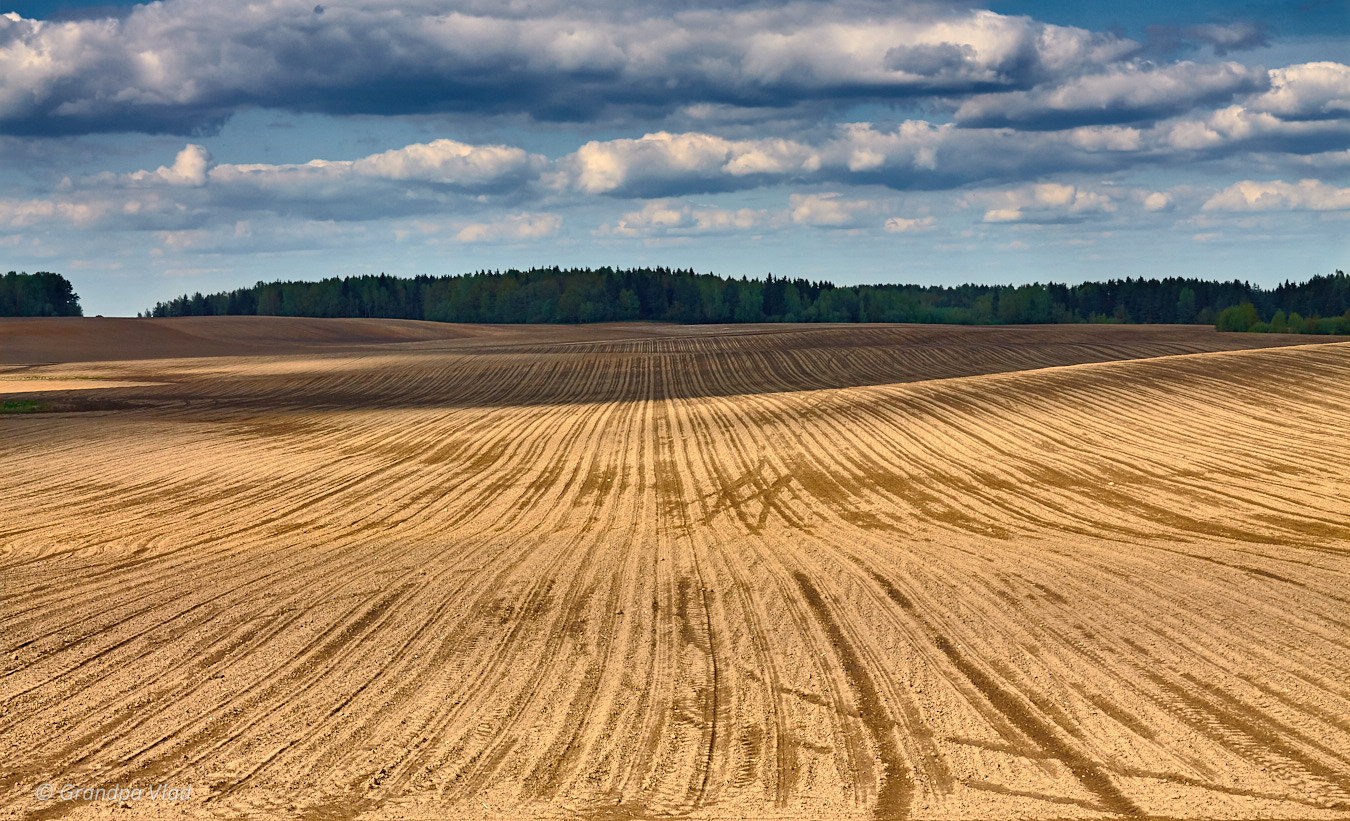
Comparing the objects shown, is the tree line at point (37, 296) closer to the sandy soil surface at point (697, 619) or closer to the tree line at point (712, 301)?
the tree line at point (712, 301)

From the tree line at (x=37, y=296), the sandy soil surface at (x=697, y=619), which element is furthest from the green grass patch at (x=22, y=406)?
the tree line at (x=37, y=296)

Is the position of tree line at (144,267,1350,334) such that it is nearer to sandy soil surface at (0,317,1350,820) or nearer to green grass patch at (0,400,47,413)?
green grass patch at (0,400,47,413)

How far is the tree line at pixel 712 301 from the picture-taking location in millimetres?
129125

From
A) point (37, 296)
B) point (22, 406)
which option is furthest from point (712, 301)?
point (22, 406)

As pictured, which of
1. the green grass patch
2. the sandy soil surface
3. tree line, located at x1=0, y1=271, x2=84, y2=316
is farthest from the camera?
tree line, located at x1=0, y1=271, x2=84, y2=316

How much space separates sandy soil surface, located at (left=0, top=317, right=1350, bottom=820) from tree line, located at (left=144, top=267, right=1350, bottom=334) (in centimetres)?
10290

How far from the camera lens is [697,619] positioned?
993 centimetres

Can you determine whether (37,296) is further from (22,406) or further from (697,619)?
(697,619)

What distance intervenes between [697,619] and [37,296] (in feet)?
457

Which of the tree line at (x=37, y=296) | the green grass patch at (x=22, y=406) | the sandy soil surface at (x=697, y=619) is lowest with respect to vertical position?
the sandy soil surface at (x=697, y=619)

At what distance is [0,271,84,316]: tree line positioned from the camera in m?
123

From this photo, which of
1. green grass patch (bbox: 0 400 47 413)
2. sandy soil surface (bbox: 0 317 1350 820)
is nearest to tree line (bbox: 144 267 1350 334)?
green grass patch (bbox: 0 400 47 413)

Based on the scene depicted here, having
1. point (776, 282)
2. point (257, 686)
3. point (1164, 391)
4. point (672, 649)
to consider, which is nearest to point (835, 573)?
point (672, 649)

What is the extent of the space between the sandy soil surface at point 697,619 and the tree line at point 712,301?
102897 mm
